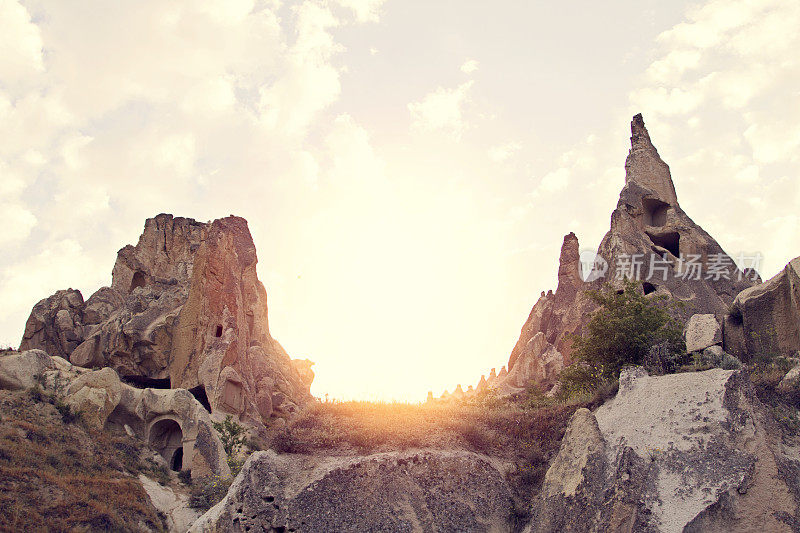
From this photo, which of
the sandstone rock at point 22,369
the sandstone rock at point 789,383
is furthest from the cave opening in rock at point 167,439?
the sandstone rock at point 789,383

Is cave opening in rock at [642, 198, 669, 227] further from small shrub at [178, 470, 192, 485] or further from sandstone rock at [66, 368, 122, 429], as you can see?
sandstone rock at [66, 368, 122, 429]

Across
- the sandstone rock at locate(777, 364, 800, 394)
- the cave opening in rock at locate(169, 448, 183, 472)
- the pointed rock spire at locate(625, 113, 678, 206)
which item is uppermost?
the pointed rock spire at locate(625, 113, 678, 206)

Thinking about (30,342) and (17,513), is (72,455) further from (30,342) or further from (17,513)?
(30,342)

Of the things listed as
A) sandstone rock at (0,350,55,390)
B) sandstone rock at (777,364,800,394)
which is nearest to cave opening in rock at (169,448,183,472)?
sandstone rock at (0,350,55,390)

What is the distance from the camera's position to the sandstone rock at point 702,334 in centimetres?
1761

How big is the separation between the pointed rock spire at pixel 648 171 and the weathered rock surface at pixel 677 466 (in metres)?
27.5

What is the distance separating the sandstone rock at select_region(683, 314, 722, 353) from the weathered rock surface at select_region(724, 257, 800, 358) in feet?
2.44

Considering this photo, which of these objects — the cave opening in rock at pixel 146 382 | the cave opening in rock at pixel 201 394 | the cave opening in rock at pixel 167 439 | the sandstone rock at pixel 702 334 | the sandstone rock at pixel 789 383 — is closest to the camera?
the sandstone rock at pixel 789 383

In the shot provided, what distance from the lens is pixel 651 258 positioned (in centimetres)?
3331

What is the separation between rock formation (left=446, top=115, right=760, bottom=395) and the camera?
105 ft

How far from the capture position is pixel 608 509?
1050 cm

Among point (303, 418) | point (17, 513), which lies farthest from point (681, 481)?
point (17, 513)

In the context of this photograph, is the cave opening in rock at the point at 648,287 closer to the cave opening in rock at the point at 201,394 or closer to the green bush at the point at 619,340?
the green bush at the point at 619,340

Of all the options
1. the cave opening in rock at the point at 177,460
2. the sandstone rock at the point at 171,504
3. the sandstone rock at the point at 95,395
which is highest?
the sandstone rock at the point at 95,395
